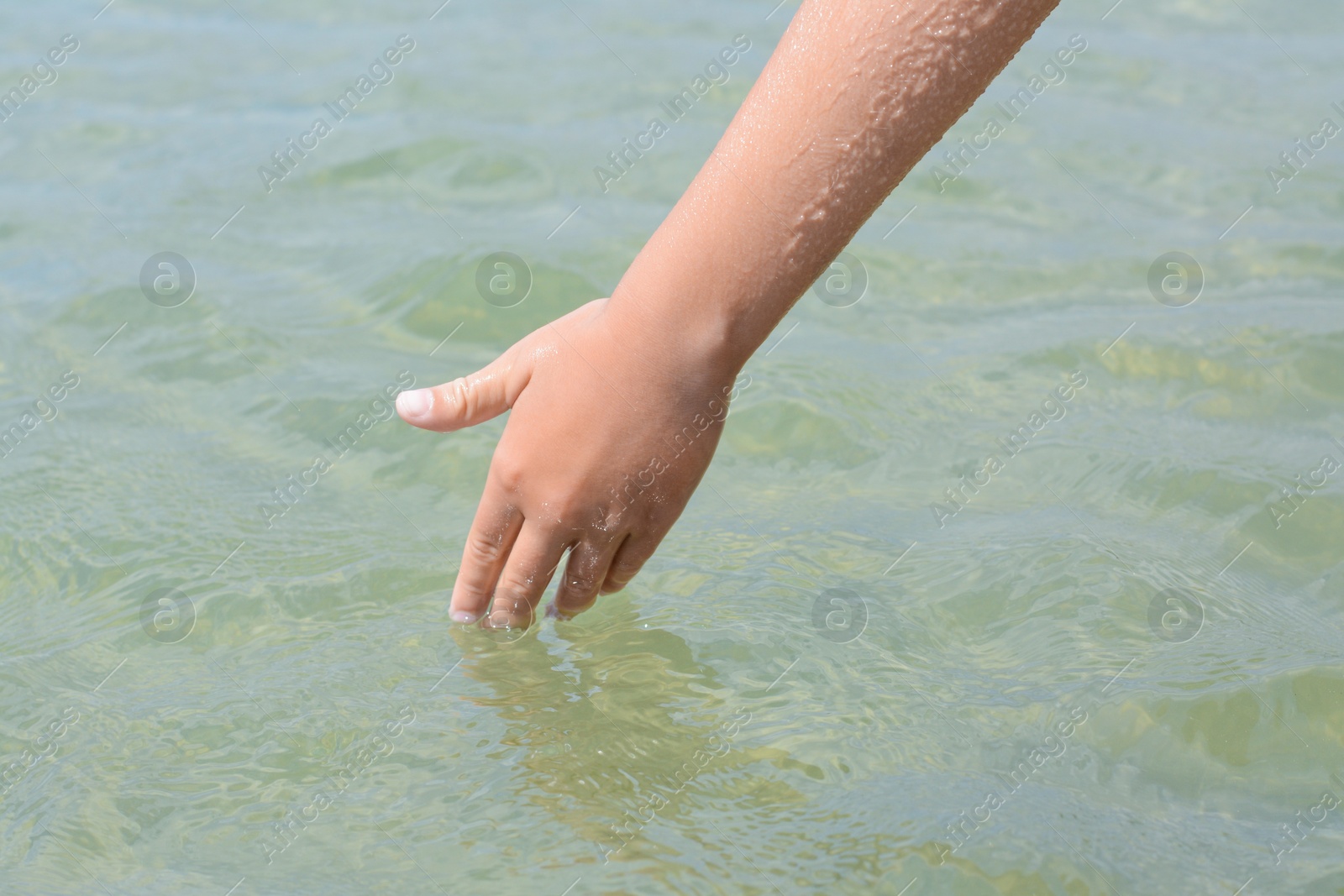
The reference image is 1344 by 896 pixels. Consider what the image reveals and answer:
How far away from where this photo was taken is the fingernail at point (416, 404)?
204 cm

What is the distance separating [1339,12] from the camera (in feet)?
18.6

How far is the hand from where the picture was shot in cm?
177

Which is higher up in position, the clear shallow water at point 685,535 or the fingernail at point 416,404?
the fingernail at point 416,404

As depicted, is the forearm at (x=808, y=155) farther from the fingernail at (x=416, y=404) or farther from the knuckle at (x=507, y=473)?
the fingernail at (x=416, y=404)

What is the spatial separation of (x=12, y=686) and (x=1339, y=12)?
236 inches

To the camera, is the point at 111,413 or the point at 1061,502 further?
the point at 111,413

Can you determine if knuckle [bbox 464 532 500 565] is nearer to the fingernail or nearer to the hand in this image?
the hand

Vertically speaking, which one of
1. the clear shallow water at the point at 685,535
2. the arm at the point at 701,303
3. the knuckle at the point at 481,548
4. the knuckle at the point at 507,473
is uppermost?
the arm at the point at 701,303

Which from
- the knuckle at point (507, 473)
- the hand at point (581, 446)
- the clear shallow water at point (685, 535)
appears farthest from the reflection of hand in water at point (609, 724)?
the knuckle at point (507, 473)

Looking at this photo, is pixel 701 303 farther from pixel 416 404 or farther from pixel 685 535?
pixel 685 535

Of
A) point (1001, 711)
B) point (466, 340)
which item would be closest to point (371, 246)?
point (466, 340)

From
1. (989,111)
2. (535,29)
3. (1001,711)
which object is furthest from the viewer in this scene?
(535,29)

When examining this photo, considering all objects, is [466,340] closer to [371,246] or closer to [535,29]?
[371,246]

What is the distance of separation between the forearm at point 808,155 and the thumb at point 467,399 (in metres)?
0.27
